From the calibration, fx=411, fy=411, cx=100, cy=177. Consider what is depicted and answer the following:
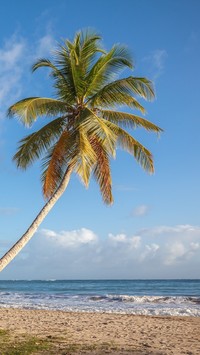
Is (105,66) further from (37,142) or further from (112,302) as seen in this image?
(112,302)

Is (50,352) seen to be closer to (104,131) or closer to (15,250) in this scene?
(15,250)

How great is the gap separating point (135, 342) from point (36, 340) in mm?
2540

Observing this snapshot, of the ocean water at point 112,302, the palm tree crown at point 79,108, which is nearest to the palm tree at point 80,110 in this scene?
the palm tree crown at point 79,108

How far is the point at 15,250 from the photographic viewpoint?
10.2 metres

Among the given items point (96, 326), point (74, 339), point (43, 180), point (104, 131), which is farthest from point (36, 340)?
point (104, 131)

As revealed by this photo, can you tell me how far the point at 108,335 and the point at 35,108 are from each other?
716 cm

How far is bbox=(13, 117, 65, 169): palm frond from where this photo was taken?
13188 millimetres

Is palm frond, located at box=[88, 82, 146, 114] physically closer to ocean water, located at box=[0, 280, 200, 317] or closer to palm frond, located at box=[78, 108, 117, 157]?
palm frond, located at box=[78, 108, 117, 157]

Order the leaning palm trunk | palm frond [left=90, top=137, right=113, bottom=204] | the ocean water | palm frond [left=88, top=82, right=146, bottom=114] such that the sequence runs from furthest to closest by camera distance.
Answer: the ocean water < palm frond [left=90, top=137, right=113, bottom=204] < palm frond [left=88, top=82, right=146, bottom=114] < the leaning palm trunk

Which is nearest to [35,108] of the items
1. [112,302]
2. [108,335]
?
[108,335]

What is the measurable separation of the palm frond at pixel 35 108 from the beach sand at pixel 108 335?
6.37 meters

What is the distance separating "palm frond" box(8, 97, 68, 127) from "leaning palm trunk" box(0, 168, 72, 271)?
223cm

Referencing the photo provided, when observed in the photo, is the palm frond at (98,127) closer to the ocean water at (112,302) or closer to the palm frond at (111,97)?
the palm frond at (111,97)

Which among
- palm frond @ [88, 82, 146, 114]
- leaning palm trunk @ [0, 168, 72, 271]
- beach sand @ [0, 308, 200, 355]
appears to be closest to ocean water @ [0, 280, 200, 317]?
beach sand @ [0, 308, 200, 355]
